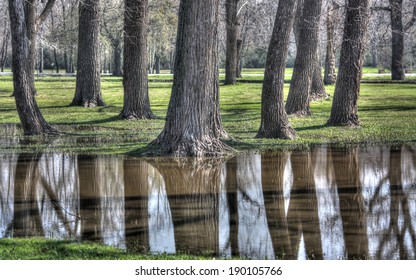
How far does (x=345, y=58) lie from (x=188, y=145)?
7344mm

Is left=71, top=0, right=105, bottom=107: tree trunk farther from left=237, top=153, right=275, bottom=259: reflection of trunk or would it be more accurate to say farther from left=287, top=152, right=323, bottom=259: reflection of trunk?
left=287, top=152, right=323, bottom=259: reflection of trunk

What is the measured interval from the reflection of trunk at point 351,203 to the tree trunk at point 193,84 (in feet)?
9.19

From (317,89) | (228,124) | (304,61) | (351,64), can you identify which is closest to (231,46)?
(317,89)

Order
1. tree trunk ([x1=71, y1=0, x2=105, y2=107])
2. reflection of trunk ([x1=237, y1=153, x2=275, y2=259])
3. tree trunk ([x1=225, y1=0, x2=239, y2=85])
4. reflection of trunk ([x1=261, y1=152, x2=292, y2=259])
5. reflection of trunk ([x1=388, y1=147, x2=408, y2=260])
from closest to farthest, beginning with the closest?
reflection of trunk ([x1=237, y1=153, x2=275, y2=259])
reflection of trunk ([x1=388, y1=147, x2=408, y2=260])
reflection of trunk ([x1=261, y1=152, x2=292, y2=259])
tree trunk ([x1=71, y1=0, x2=105, y2=107])
tree trunk ([x1=225, y1=0, x2=239, y2=85])

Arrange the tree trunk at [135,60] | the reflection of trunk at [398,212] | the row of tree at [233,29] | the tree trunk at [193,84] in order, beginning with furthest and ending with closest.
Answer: the row of tree at [233,29], the tree trunk at [135,60], the tree trunk at [193,84], the reflection of trunk at [398,212]

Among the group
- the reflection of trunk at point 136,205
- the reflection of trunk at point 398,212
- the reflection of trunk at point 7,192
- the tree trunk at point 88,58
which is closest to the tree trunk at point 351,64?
the reflection of trunk at point 398,212

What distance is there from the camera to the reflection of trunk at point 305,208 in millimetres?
8953

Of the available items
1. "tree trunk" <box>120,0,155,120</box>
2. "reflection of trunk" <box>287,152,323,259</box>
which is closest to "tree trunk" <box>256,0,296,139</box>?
"reflection of trunk" <box>287,152,323,259</box>

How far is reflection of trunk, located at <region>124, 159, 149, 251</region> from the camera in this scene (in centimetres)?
917

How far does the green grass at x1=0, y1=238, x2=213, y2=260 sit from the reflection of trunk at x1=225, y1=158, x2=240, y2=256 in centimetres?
72

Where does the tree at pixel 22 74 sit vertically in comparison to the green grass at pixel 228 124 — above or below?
above

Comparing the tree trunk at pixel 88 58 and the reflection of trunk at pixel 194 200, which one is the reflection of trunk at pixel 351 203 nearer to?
the reflection of trunk at pixel 194 200

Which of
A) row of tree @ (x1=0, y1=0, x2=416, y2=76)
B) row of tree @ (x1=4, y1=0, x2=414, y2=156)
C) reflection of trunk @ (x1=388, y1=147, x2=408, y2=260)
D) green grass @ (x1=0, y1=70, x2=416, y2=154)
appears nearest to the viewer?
reflection of trunk @ (x1=388, y1=147, x2=408, y2=260)

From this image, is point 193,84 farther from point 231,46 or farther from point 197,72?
point 231,46
